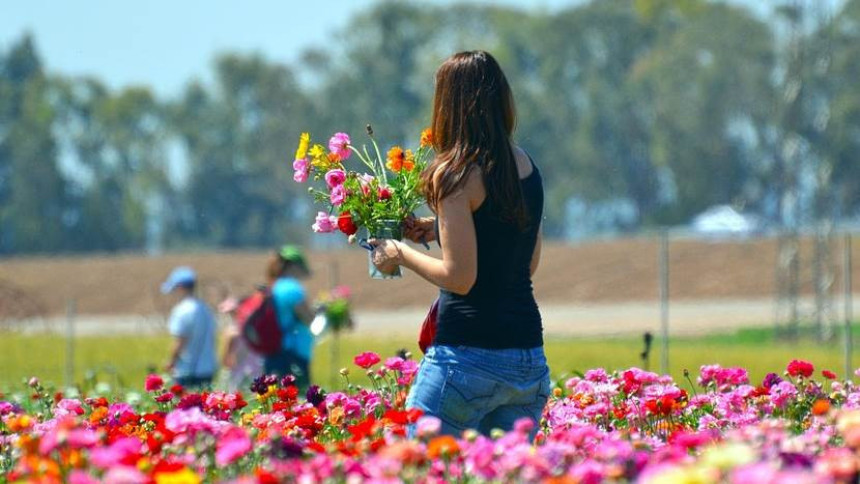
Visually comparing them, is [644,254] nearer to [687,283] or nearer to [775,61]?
[687,283]

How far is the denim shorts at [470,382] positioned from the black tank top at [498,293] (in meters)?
0.03

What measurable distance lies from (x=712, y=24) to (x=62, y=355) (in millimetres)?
46192

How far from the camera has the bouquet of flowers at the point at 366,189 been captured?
5.30 m

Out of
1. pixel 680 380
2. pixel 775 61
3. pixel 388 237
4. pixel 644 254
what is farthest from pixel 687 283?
pixel 388 237

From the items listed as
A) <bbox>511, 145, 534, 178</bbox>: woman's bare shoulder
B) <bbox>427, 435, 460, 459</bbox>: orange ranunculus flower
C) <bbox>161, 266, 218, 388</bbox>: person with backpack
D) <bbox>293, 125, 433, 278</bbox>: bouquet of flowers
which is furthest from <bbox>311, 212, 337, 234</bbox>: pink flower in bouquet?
<bbox>161, 266, 218, 388</bbox>: person with backpack

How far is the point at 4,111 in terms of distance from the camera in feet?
257

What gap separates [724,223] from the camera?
2365 inches

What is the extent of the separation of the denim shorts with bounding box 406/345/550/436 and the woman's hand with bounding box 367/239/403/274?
284 mm

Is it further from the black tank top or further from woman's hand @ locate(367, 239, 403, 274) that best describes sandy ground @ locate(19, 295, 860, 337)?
the black tank top

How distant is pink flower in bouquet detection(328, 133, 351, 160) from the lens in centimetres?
563

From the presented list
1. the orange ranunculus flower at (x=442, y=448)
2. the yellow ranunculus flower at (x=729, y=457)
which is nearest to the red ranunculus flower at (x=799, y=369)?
the orange ranunculus flower at (x=442, y=448)

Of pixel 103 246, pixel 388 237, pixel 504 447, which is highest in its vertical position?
pixel 388 237

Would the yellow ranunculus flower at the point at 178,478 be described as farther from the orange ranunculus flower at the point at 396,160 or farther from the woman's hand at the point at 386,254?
the orange ranunculus flower at the point at 396,160

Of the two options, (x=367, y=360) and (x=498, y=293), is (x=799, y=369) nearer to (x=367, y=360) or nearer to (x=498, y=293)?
(x=367, y=360)
